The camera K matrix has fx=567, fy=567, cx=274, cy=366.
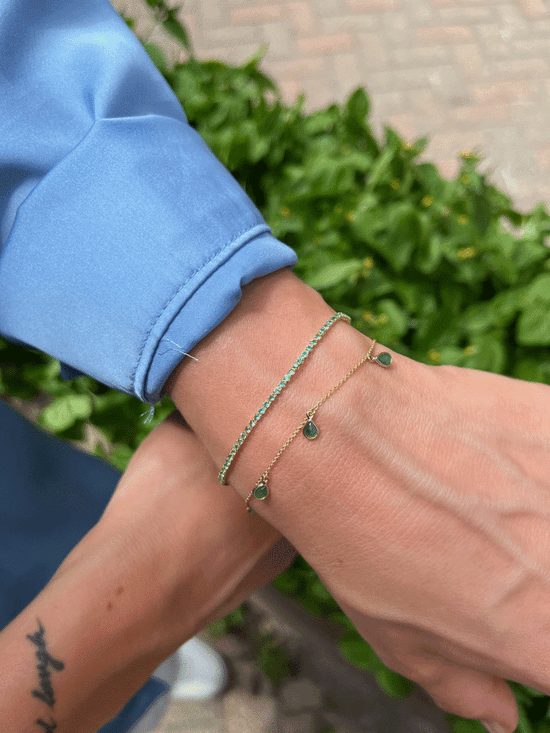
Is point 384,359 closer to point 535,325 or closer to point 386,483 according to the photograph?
point 386,483

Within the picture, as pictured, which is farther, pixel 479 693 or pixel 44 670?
pixel 479 693

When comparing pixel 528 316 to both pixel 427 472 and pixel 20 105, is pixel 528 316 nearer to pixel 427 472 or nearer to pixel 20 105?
pixel 427 472

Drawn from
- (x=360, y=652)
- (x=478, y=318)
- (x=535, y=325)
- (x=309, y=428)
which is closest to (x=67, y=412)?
(x=309, y=428)

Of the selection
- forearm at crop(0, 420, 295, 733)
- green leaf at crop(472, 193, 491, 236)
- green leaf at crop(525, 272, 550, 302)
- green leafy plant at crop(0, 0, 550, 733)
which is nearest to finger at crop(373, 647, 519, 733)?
green leafy plant at crop(0, 0, 550, 733)

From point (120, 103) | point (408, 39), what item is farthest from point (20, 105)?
point (408, 39)

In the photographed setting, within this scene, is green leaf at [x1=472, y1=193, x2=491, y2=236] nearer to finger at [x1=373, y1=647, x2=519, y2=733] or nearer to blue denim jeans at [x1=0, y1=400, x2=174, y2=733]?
finger at [x1=373, y1=647, x2=519, y2=733]
